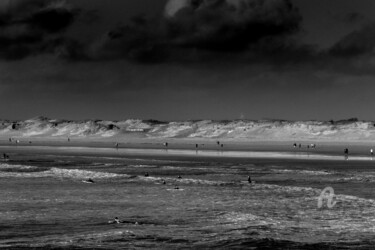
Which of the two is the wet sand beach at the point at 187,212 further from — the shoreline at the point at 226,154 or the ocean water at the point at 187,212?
the shoreline at the point at 226,154

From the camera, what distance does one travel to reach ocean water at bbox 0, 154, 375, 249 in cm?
2331

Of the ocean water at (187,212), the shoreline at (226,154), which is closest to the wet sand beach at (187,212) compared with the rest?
the ocean water at (187,212)

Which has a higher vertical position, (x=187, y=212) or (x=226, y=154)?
(x=226, y=154)

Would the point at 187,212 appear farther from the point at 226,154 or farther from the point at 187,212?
the point at 226,154

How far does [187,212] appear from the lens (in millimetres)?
30516

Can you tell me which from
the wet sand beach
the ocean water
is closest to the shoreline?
the wet sand beach

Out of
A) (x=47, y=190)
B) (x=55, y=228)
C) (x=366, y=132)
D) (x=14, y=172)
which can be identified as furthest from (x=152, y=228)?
(x=366, y=132)

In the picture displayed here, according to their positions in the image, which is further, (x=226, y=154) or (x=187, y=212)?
(x=226, y=154)

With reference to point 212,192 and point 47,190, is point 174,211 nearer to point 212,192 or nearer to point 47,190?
point 212,192

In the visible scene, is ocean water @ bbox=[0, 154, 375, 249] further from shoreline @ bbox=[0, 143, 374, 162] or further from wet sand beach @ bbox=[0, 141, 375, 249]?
shoreline @ bbox=[0, 143, 374, 162]

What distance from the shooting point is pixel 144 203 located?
34.1 meters

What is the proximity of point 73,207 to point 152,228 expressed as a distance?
7.56 metres

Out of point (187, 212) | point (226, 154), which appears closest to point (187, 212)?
point (187, 212)

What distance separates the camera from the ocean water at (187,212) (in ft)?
76.5
